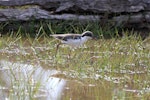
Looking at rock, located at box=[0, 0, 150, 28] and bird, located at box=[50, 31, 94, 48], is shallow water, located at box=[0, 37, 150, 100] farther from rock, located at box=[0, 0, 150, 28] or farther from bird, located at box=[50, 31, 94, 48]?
rock, located at box=[0, 0, 150, 28]

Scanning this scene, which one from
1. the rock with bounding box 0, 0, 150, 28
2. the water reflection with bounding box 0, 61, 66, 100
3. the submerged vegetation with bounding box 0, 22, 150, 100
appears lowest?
the submerged vegetation with bounding box 0, 22, 150, 100

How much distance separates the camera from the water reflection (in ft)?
18.3

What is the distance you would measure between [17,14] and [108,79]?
11.5 feet

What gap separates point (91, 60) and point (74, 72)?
86 cm

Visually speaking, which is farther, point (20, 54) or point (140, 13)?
point (140, 13)

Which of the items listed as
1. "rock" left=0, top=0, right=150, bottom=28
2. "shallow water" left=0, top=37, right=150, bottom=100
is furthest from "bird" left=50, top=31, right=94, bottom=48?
"rock" left=0, top=0, right=150, bottom=28

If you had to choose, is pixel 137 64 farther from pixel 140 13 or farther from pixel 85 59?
pixel 140 13

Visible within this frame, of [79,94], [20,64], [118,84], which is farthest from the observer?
[20,64]

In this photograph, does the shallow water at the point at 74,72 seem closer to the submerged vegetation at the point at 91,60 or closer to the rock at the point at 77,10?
the submerged vegetation at the point at 91,60

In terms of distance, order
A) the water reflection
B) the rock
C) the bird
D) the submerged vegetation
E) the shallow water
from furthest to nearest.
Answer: the rock → the bird → the submerged vegetation → the shallow water → the water reflection

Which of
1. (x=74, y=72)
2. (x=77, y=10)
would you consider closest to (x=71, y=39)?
(x=74, y=72)

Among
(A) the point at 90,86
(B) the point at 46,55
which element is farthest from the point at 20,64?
(A) the point at 90,86

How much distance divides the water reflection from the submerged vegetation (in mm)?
27

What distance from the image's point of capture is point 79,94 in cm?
599
